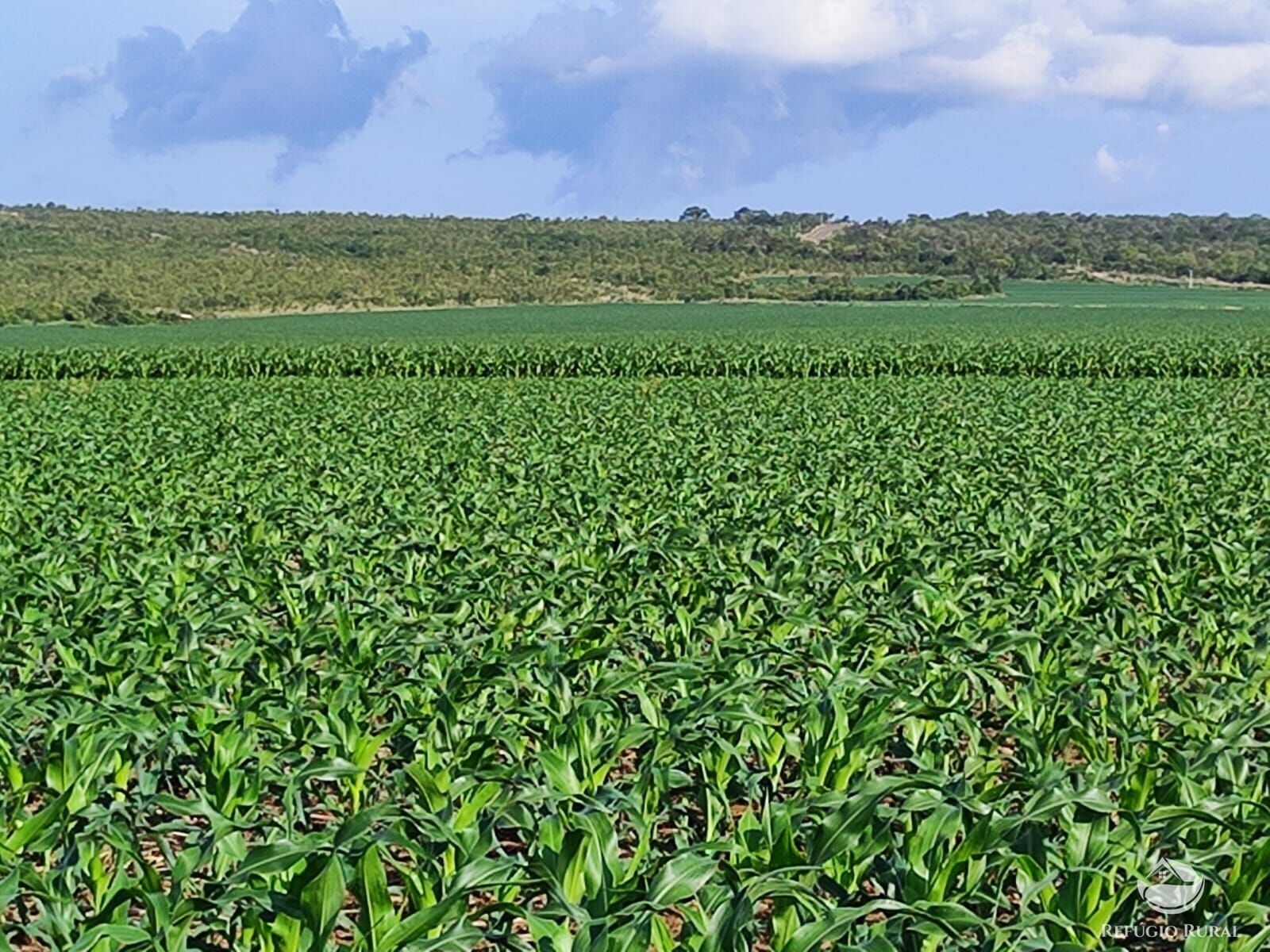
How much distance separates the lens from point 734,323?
63.2m

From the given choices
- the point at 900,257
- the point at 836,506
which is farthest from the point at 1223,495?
Result: the point at 900,257

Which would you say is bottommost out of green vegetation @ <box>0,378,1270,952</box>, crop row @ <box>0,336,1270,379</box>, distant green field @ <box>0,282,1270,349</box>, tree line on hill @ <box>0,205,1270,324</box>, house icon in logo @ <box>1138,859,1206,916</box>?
house icon in logo @ <box>1138,859,1206,916</box>

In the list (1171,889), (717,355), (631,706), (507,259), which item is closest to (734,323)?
(717,355)

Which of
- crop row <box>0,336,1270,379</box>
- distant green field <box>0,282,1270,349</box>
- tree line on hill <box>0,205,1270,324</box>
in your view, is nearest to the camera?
crop row <box>0,336,1270,379</box>

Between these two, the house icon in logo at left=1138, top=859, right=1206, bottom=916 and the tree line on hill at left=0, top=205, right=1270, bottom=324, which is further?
the tree line on hill at left=0, top=205, right=1270, bottom=324

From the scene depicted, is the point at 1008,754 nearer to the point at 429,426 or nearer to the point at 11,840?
the point at 11,840

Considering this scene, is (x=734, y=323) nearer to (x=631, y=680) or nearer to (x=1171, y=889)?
(x=631, y=680)

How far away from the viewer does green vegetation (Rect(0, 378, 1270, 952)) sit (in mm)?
3771

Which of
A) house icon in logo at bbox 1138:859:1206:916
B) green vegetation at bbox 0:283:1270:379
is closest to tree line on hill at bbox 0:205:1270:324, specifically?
green vegetation at bbox 0:283:1270:379

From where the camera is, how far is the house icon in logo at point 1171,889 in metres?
3.92

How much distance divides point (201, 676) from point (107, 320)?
72.6 m

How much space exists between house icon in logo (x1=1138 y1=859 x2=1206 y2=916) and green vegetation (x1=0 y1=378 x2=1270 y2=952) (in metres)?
0.05

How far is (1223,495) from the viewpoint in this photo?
11609 mm

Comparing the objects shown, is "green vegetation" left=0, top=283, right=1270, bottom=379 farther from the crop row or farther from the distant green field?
the distant green field
